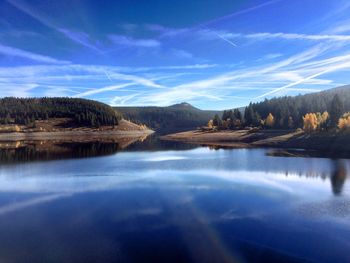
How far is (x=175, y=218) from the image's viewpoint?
2700cm

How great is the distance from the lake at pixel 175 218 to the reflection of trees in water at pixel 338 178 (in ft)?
0.42

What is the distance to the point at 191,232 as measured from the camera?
23.7 meters

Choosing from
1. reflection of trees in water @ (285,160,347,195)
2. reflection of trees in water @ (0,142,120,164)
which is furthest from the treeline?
reflection of trees in water @ (0,142,120,164)

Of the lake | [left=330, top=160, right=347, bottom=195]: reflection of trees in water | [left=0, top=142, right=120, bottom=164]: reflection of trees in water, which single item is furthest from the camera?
[left=0, top=142, right=120, bottom=164]: reflection of trees in water

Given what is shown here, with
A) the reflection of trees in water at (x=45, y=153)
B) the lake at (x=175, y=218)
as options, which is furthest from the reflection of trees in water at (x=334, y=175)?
the reflection of trees in water at (x=45, y=153)

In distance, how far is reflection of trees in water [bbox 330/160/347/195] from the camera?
126 ft

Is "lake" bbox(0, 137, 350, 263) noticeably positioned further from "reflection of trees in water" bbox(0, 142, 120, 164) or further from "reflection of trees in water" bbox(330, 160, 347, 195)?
"reflection of trees in water" bbox(0, 142, 120, 164)

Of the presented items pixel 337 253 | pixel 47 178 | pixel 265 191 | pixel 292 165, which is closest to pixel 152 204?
pixel 265 191

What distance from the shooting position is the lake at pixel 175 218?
66.2 feet

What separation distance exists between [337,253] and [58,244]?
17109 mm

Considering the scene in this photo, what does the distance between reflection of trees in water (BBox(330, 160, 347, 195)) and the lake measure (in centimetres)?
13

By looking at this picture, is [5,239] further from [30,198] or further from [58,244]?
[30,198]

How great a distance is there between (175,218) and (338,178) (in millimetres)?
29280

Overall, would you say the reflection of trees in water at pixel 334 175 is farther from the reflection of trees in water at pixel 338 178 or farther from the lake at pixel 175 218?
the lake at pixel 175 218
